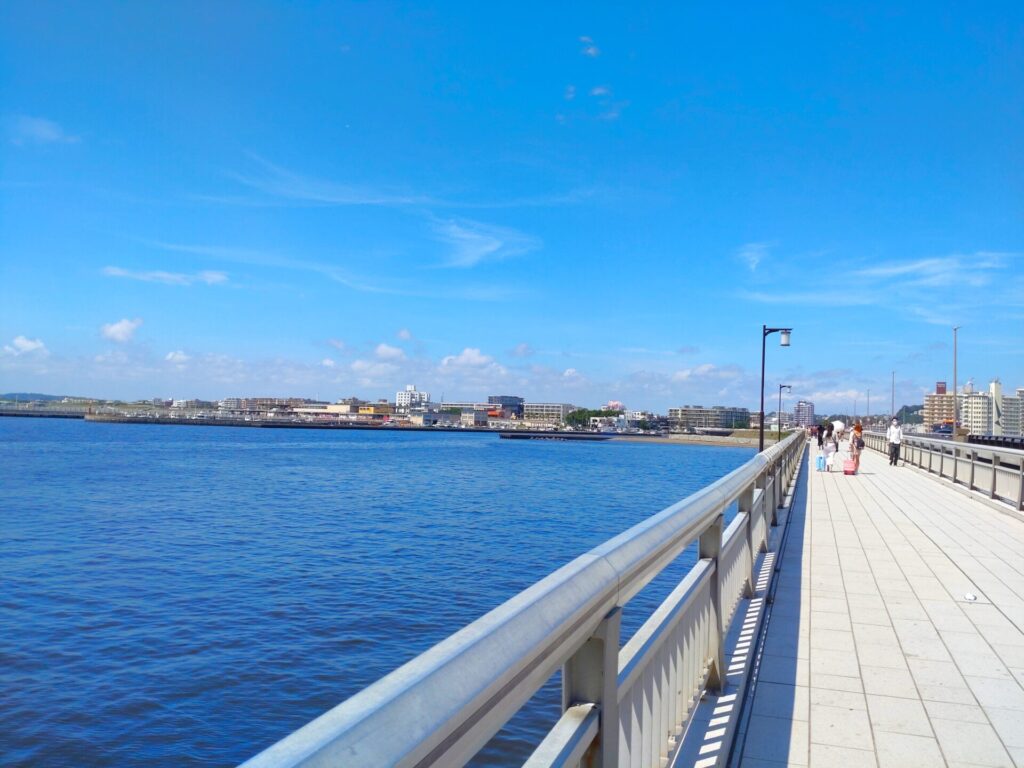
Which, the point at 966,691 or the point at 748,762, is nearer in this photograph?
the point at 748,762

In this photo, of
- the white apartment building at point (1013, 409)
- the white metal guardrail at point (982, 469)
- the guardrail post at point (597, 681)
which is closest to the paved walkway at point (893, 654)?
the guardrail post at point (597, 681)

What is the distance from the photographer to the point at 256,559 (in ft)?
67.2

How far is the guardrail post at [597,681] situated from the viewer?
81.6 inches

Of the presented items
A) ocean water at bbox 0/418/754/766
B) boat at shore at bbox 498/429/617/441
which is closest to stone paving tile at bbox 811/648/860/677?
ocean water at bbox 0/418/754/766

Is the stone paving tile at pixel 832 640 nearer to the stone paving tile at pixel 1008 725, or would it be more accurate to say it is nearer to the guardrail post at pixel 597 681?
the stone paving tile at pixel 1008 725

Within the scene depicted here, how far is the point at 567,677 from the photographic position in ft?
6.86

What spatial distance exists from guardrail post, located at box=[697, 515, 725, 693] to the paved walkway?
277mm

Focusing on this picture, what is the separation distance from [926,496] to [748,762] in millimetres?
15890

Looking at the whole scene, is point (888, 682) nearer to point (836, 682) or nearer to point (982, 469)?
point (836, 682)

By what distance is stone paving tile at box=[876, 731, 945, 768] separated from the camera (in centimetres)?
383

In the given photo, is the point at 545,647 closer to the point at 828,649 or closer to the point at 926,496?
the point at 828,649

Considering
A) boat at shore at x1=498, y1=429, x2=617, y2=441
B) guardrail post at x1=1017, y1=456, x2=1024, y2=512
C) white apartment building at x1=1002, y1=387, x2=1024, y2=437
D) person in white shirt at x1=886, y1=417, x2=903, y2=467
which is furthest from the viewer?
boat at shore at x1=498, y1=429, x2=617, y2=441

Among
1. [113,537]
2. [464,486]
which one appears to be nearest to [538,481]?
[464,486]

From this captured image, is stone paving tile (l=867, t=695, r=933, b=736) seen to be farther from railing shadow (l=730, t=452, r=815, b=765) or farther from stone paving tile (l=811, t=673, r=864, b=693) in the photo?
railing shadow (l=730, t=452, r=815, b=765)
